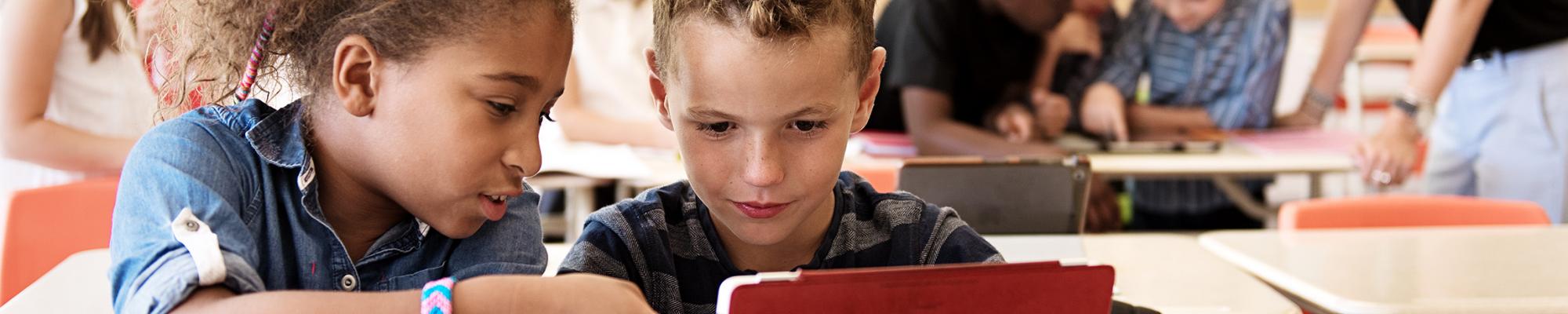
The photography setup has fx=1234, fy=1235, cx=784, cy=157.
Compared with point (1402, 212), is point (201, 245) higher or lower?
higher

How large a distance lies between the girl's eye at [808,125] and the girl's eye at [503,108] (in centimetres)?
24

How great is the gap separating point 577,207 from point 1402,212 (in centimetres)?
190

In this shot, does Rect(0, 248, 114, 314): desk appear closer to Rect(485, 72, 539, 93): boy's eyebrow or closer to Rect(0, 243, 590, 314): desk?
Rect(0, 243, 590, 314): desk

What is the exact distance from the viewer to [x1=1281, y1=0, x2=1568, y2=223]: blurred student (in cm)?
268

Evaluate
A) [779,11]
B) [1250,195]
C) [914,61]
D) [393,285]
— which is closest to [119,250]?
[393,285]

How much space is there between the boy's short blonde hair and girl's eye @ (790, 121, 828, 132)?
68 millimetres

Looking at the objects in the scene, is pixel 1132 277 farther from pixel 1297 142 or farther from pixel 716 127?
pixel 1297 142

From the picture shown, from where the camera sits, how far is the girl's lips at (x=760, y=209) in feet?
3.67

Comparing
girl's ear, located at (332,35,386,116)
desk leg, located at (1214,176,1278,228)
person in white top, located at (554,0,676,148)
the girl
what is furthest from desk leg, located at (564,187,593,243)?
girl's ear, located at (332,35,386,116)

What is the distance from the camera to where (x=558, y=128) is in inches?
121

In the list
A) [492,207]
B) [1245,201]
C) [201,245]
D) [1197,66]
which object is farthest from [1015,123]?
[201,245]

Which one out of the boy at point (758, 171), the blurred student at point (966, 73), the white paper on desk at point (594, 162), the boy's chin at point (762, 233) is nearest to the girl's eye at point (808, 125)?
the boy at point (758, 171)

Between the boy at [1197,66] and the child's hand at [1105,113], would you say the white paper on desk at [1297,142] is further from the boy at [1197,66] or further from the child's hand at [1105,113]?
the child's hand at [1105,113]

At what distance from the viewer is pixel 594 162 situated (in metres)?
2.87
